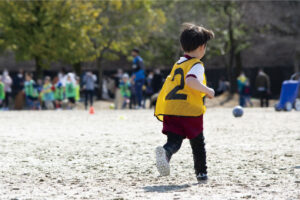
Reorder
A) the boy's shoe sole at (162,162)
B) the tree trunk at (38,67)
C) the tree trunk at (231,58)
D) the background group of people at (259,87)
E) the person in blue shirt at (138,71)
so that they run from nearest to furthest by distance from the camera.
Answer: the boy's shoe sole at (162,162)
the person in blue shirt at (138,71)
the background group of people at (259,87)
the tree trunk at (38,67)
the tree trunk at (231,58)

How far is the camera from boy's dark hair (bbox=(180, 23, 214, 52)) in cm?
548

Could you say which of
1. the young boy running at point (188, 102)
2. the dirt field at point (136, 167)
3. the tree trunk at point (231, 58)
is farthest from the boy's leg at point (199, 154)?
the tree trunk at point (231, 58)

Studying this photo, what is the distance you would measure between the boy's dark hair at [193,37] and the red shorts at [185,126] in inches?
27.9

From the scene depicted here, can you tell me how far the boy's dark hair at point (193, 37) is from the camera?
5.48m

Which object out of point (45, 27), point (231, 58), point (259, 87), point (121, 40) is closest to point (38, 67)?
point (45, 27)

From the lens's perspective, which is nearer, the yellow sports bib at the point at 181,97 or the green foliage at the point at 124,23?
the yellow sports bib at the point at 181,97

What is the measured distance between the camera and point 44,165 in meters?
6.67

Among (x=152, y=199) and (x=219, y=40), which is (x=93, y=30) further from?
(x=152, y=199)

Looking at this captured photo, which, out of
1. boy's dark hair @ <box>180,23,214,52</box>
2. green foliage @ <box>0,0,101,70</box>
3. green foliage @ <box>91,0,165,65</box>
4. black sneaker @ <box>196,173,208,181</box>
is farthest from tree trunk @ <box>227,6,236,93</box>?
black sneaker @ <box>196,173,208,181</box>

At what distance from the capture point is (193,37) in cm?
549

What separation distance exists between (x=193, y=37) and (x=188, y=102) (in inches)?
25.4

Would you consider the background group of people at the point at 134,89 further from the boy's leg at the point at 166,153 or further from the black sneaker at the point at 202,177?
the black sneaker at the point at 202,177

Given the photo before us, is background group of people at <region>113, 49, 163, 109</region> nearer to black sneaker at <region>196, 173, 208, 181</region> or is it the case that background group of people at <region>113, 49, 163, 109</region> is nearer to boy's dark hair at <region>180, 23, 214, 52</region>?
boy's dark hair at <region>180, 23, 214, 52</region>

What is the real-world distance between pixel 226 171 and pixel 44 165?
218 cm
